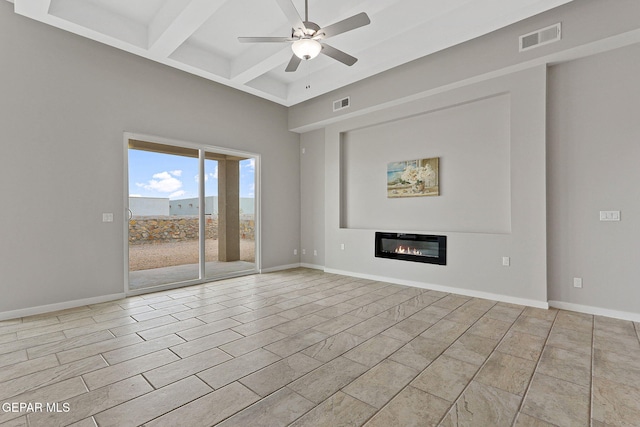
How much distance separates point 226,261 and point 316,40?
14.9 ft

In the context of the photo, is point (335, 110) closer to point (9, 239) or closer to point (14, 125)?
point (14, 125)

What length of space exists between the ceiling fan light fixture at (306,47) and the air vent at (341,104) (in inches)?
108

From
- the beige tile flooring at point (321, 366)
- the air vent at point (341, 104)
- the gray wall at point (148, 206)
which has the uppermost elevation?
the air vent at point (341, 104)

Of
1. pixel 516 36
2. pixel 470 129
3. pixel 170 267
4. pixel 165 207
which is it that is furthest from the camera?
pixel 170 267

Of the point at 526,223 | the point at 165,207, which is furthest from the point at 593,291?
the point at 165,207

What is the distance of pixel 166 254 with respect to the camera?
5305mm

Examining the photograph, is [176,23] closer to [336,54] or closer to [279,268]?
[336,54]

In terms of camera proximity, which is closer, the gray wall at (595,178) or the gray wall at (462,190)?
the gray wall at (595,178)

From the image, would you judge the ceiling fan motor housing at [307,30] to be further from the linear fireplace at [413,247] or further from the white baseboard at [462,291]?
Result: the white baseboard at [462,291]

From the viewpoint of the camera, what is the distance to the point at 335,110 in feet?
19.9

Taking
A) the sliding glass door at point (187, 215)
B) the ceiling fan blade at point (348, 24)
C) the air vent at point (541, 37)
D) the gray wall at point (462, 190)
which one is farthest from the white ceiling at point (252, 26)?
the sliding glass door at point (187, 215)

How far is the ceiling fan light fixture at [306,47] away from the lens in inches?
122

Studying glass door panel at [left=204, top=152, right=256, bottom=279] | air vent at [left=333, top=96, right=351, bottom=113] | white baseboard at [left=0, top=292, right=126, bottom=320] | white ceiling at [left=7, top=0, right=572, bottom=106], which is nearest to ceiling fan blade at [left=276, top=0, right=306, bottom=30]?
white ceiling at [left=7, top=0, right=572, bottom=106]

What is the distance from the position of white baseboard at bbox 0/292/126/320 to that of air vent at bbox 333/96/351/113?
4888 millimetres
